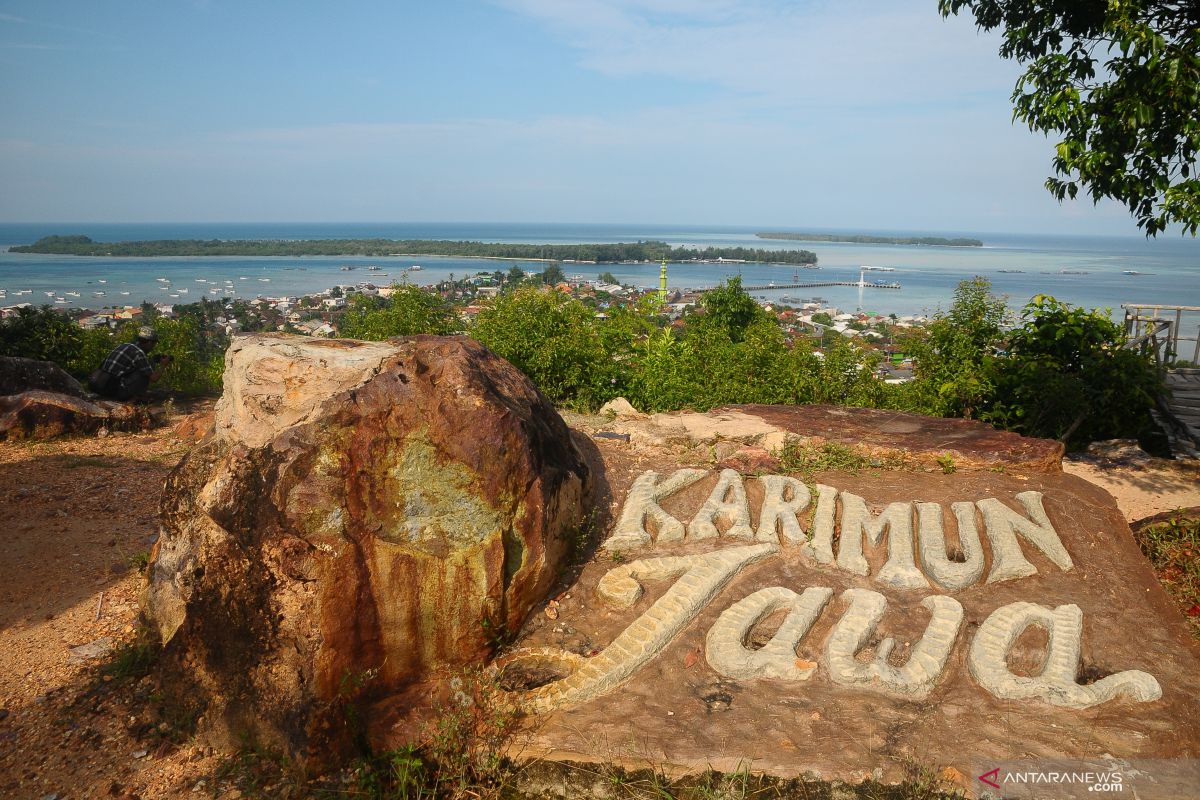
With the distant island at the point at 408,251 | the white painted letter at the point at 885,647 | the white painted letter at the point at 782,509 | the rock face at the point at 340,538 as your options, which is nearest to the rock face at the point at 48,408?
the rock face at the point at 340,538

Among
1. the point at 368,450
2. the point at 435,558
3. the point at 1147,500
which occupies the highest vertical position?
the point at 368,450

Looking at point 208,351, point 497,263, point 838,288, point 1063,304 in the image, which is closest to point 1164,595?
point 1063,304

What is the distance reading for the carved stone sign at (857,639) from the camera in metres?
3.66

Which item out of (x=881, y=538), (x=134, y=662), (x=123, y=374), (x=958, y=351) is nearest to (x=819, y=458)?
(x=881, y=538)

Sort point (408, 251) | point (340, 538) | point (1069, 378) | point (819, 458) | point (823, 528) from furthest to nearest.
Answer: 1. point (408, 251)
2. point (1069, 378)
3. point (819, 458)
4. point (823, 528)
5. point (340, 538)

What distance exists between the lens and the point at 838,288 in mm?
38906

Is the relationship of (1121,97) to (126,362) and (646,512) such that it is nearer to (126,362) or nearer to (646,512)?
(646,512)

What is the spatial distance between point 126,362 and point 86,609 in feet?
23.6

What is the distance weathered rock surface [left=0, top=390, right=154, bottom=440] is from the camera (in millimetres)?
9219

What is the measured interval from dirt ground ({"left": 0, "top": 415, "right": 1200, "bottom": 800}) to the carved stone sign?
2013 millimetres

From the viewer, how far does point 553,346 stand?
9453 millimetres

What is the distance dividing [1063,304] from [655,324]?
5.31m

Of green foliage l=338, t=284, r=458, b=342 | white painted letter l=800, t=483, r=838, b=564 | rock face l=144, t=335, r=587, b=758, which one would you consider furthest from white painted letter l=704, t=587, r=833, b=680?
green foliage l=338, t=284, r=458, b=342

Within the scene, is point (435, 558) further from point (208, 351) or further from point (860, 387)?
point (208, 351)
